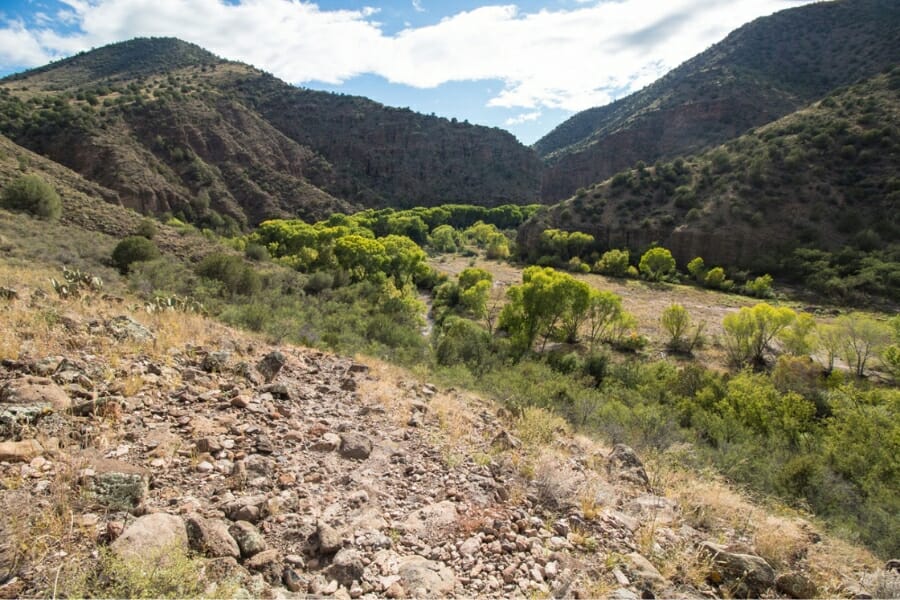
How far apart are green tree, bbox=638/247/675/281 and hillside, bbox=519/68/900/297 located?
432 centimetres

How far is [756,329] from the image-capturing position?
2261cm

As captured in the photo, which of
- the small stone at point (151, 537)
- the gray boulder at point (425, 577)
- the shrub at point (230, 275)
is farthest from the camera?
the shrub at point (230, 275)

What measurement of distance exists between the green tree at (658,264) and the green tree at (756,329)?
20275mm

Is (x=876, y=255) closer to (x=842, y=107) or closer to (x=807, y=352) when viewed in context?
(x=842, y=107)

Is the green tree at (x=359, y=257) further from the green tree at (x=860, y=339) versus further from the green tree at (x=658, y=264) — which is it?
the green tree at (x=658, y=264)

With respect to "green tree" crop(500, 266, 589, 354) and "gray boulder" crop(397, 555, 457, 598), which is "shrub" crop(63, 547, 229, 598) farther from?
"green tree" crop(500, 266, 589, 354)

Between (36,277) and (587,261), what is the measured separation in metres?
50.3

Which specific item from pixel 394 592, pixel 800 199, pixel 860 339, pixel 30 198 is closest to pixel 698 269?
pixel 800 199

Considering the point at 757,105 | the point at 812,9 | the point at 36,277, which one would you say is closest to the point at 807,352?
the point at 36,277

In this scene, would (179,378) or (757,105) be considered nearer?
(179,378)

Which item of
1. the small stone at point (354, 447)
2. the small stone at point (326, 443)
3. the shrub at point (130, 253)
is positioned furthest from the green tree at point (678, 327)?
the shrub at point (130, 253)

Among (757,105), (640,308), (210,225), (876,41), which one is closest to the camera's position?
(640,308)

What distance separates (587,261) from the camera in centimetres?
5125

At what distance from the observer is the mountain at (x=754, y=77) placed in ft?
210
